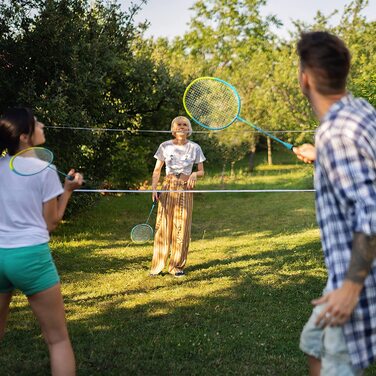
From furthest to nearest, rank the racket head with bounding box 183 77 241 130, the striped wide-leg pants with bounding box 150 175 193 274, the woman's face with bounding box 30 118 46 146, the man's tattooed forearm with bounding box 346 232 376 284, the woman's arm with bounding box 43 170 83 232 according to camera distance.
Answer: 1. the striped wide-leg pants with bounding box 150 175 193 274
2. the racket head with bounding box 183 77 241 130
3. the woman's face with bounding box 30 118 46 146
4. the woman's arm with bounding box 43 170 83 232
5. the man's tattooed forearm with bounding box 346 232 376 284

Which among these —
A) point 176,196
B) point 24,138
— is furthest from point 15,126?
point 176,196

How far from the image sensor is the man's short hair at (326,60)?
226 cm

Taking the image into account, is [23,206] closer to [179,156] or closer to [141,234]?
[179,156]

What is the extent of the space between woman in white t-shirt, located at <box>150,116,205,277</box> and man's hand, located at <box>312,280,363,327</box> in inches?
212

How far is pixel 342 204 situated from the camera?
2.20 m

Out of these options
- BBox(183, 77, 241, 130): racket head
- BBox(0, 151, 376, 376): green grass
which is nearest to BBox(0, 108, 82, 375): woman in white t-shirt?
BBox(0, 151, 376, 376): green grass

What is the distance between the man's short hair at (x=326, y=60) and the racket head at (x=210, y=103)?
3.58 metres

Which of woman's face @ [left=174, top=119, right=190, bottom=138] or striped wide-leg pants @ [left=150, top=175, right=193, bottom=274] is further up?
woman's face @ [left=174, top=119, right=190, bottom=138]

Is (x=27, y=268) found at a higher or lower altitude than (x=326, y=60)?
lower

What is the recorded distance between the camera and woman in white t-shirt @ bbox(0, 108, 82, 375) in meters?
3.16

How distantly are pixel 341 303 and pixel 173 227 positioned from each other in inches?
227

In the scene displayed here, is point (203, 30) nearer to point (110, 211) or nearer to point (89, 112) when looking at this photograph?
point (110, 211)

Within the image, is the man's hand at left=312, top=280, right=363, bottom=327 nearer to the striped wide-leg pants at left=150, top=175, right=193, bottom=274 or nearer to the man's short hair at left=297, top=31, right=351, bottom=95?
the man's short hair at left=297, top=31, right=351, bottom=95

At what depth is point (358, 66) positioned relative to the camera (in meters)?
19.7
